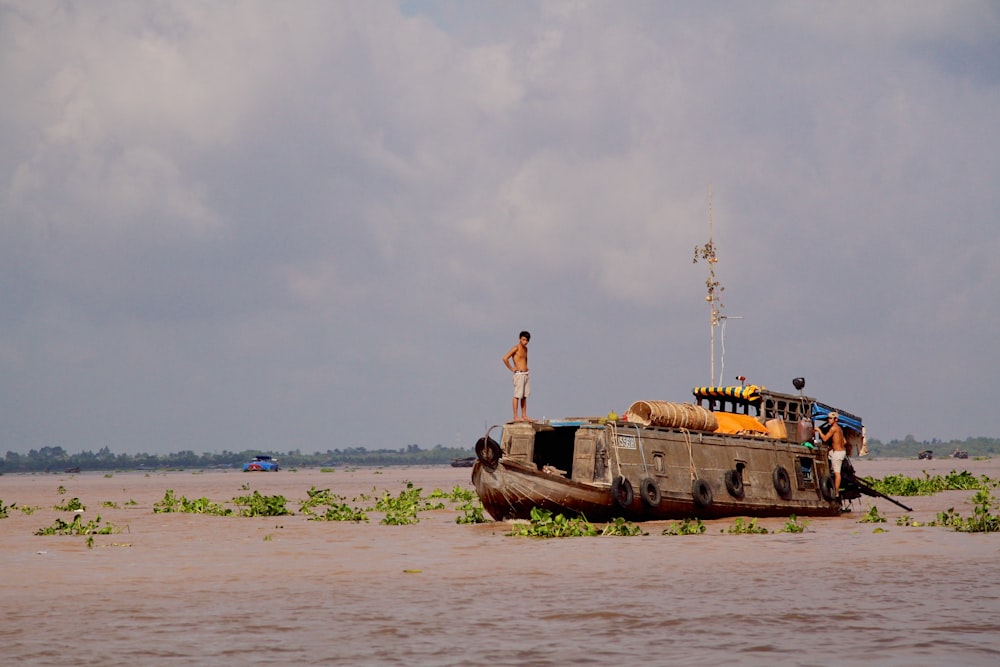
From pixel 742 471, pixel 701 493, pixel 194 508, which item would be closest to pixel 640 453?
pixel 701 493

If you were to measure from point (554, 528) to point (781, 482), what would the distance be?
8.59 m

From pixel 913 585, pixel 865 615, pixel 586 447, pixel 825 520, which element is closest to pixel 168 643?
pixel 865 615

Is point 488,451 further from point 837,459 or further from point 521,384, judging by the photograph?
point 837,459

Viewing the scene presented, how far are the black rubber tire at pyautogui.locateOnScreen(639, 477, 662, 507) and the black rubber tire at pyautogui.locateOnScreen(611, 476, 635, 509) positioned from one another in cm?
37

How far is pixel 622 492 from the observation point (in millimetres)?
23516

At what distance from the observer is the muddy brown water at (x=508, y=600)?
10.2m

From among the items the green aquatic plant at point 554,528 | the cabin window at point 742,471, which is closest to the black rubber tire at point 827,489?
the cabin window at point 742,471

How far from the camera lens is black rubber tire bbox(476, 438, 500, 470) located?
76.7ft

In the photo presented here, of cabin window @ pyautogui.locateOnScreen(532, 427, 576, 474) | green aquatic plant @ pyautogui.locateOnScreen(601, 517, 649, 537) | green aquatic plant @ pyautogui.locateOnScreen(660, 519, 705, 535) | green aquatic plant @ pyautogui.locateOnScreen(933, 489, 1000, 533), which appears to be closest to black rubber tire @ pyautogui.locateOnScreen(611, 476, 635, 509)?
green aquatic plant @ pyautogui.locateOnScreen(601, 517, 649, 537)

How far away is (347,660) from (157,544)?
13.1 metres

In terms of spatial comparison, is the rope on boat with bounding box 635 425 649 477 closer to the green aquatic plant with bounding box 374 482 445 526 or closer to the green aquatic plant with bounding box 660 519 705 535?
the green aquatic plant with bounding box 660 519 705 535

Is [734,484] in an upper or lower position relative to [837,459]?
lower

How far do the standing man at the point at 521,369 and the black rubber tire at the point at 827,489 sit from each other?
9.58 meters

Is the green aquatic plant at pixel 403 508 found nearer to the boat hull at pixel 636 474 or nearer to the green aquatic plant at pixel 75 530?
the boat hull at pixel 636 474
